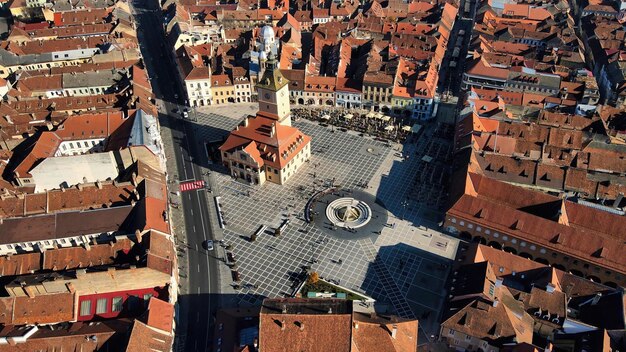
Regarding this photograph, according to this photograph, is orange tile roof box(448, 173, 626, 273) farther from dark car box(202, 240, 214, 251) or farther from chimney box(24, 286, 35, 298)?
chimney box(24, 286, 35, 298)

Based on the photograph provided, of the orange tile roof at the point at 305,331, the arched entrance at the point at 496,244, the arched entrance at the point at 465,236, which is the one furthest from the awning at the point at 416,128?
the orange tile roof at the point at 305,331

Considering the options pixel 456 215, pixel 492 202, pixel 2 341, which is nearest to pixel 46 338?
pixel 2 341

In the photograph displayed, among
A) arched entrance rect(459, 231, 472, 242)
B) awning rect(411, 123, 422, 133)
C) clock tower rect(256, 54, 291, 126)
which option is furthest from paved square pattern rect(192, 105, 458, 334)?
clock tower rect(256, 54, 291, 126)

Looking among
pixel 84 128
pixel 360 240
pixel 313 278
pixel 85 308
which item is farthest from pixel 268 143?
pixel 85 308

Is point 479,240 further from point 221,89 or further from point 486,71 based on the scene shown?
point 221,89

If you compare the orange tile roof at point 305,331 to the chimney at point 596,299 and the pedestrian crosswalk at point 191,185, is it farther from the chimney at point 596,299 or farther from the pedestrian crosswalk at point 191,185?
the pedestrian crosswalk at point 191,185

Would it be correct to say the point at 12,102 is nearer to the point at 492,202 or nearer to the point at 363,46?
the point at 363,46
